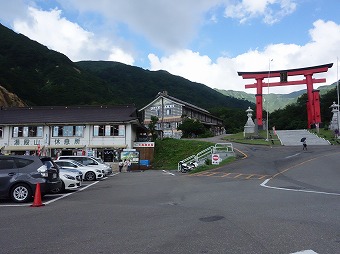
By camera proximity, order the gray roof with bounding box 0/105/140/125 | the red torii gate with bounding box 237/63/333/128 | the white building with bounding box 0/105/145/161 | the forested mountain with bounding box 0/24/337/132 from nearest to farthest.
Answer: the white building with bounding box 0/105/145/161, the gray roof with bounding box 0/105/140/125, the red torii gate with bounding box 237/63/333/128, the forested mountain with bounding box 0/24/337/132

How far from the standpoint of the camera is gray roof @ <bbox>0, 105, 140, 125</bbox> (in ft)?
126

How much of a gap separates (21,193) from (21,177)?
1.75 feet

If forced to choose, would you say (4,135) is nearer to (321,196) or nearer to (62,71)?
(321,196)

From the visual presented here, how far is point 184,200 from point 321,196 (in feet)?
14.3

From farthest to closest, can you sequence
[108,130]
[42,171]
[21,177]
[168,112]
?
[168,112] < [108,130] < [42,171] < [21,177]

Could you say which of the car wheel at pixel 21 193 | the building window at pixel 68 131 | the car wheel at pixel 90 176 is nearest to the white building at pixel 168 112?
the building window at pixel 68 131

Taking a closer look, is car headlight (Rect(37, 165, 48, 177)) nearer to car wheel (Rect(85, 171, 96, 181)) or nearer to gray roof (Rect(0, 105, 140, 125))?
car wheel (Rect(85, 171, 96, 181))

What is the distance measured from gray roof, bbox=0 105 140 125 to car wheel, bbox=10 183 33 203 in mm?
26735

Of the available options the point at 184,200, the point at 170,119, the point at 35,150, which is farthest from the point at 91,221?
the point at 170,119

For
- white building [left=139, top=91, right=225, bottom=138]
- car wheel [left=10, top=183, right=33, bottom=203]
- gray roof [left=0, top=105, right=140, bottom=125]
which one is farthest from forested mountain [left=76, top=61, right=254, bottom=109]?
car wheel [left=10, top=183, right=33, bottom=203]

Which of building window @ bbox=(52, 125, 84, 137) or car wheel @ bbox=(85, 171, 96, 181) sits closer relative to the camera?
car wheel @ bbox=(85, 171, 96, 181)

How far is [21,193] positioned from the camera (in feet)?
34.7

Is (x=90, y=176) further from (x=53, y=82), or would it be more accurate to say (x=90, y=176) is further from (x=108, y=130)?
(x=53, y=82)

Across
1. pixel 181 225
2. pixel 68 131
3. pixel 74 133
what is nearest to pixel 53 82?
pixel 68 131
